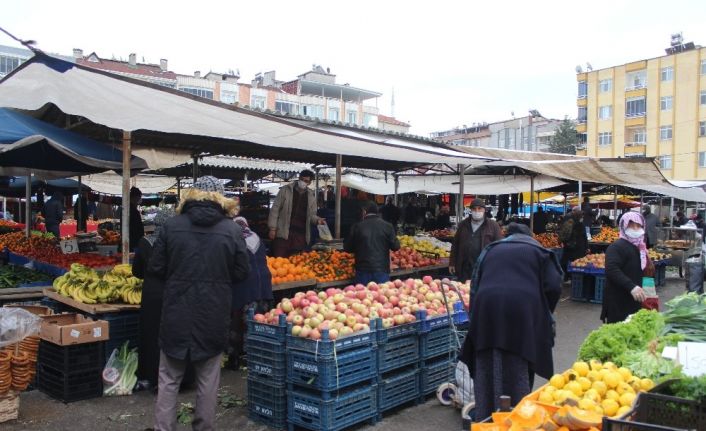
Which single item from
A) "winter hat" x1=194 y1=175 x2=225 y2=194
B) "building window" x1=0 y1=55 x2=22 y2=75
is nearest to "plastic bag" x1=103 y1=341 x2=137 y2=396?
"winter hat" x1=194 y1=175 x2=225 y2=194

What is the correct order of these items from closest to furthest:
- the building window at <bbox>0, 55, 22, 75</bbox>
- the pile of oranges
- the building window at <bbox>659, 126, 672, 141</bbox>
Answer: the pile of oranges
the building window at <bbox>0, 55, 22, 75</bbox>
the building window at <bbox>659, 126, 672, 141</bbox>

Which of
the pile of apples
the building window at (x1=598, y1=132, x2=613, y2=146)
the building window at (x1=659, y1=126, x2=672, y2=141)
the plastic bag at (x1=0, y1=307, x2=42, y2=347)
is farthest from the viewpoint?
the building window at (x1=598, y1=132, x2=613, y2=146)

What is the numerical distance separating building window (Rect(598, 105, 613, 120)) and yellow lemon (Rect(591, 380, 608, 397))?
195 ft

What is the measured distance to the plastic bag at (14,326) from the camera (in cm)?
472

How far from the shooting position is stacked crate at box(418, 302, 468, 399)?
5523mm

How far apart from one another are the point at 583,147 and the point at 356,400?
60.4 meters

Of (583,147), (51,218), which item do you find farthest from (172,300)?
(583,147)

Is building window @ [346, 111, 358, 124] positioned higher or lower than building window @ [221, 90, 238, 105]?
lower

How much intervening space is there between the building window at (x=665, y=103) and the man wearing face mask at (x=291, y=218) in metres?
51.8

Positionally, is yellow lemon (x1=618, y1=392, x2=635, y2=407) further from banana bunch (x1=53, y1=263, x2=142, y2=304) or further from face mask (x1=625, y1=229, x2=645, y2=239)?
banana bunch (x1=53, y1=263, x2=142, y2=304)

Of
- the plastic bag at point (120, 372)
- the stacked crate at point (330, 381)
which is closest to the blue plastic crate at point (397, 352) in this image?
the stacked crate at point (330, 381)

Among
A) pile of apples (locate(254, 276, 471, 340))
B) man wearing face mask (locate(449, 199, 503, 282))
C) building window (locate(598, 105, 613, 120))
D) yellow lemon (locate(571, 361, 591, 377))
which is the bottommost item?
pile of apples (locate(254, 276, 471, 340))

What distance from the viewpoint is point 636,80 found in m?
54.3

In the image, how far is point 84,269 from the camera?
6484 mm
